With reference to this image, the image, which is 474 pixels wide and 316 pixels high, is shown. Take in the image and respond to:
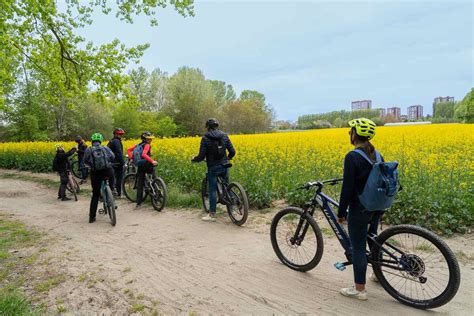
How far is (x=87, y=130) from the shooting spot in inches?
1745

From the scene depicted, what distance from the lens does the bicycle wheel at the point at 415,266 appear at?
326 centimetres

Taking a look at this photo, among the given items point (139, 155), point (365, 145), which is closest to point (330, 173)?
point (139, 155)

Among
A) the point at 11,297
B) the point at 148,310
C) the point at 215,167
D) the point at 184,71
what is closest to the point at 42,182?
the point at 215,167

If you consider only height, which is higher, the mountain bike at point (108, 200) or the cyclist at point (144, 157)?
the cyclist at point (144, 157)

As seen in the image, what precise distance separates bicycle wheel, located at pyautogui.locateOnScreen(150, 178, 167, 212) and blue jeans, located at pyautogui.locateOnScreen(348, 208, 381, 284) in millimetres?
5671

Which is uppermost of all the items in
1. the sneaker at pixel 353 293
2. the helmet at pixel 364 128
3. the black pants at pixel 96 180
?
the helmet at pixel 364 128

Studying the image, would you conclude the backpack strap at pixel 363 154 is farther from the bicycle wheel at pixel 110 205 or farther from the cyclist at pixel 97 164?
the cyclist at pixel 97 164

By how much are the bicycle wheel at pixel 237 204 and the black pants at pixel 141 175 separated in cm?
276

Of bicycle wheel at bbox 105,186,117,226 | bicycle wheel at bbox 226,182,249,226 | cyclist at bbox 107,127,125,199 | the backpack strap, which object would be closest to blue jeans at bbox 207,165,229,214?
bicycle wheel at bbox 226,182,249,226

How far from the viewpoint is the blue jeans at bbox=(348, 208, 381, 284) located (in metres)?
3.56

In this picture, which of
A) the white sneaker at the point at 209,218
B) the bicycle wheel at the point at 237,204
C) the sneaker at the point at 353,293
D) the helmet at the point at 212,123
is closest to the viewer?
the sneaker at the point at 353,293

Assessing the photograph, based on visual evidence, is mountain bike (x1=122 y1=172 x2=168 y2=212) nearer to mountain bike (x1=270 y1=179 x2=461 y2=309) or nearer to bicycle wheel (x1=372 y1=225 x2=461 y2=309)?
mountain bike (x1=270 y1=179 x2=461 y2=309)

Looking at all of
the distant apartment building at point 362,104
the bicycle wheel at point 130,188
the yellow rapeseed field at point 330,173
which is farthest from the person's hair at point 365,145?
the distant apartment building at point 362,104

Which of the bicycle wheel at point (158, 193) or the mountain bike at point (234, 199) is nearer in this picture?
the mountain bike at point (234, 199)
